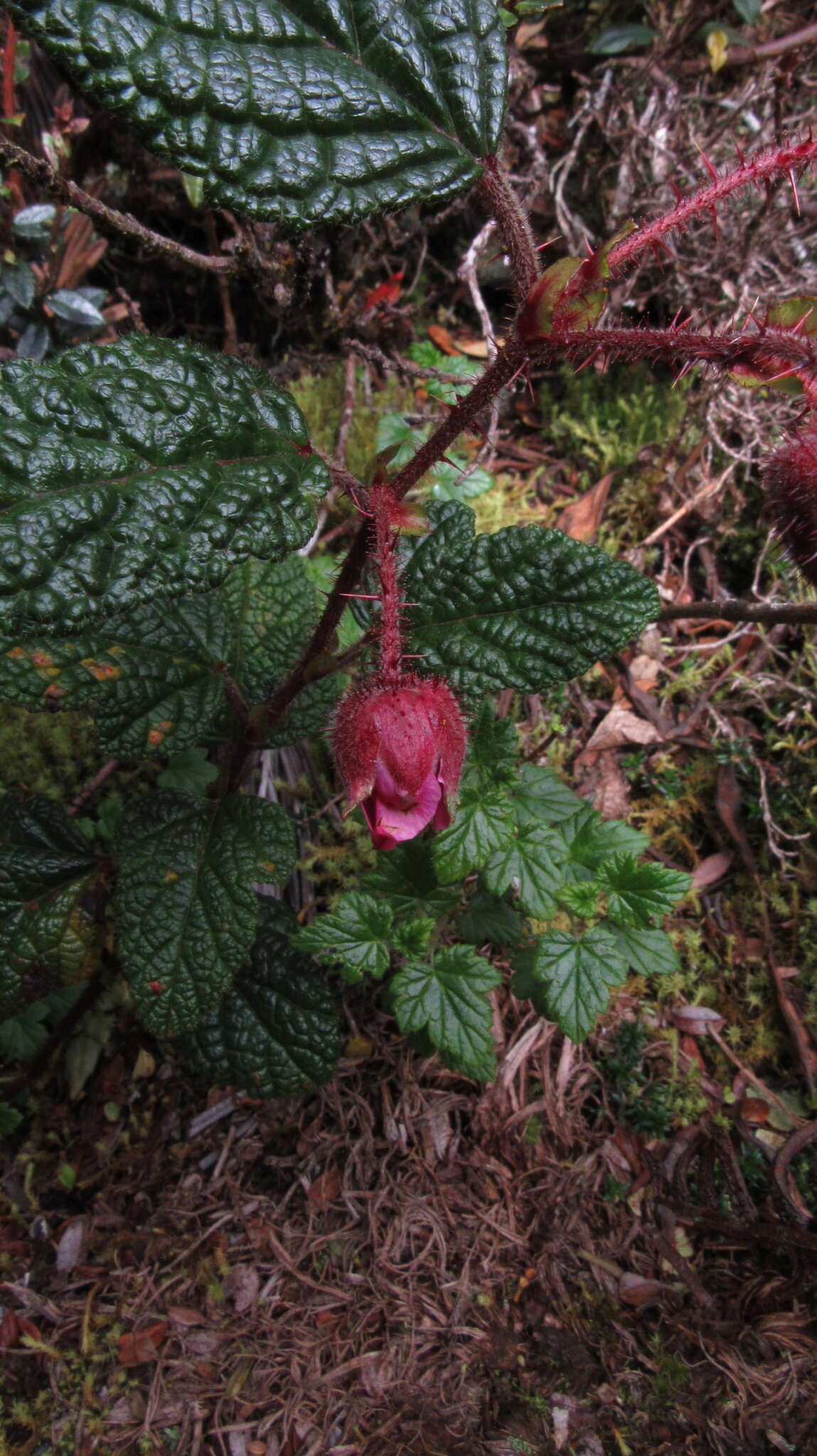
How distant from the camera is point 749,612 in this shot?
1.45 meters

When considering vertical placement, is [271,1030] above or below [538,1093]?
above

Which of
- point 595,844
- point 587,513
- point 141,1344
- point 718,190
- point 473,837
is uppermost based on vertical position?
point 718,190

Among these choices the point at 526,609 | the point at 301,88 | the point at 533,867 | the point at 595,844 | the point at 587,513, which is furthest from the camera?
the point at 587,513

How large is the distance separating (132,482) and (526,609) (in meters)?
0.55

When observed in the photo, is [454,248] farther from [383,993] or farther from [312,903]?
[383,993]

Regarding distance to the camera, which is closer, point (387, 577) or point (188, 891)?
point (387, 577)

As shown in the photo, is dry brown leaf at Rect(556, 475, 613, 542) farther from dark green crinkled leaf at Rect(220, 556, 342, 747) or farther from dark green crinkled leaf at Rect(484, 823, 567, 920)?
dark green crinkled leaf at Rect(484, 823, 567, 920)

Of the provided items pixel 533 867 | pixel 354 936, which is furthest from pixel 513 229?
pixel 354 936

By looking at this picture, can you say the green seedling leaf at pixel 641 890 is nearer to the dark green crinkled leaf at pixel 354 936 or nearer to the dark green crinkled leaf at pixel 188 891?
the dark green crinkled leaf at pixel 354 936

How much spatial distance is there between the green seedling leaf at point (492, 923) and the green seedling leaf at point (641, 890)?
0.19 m

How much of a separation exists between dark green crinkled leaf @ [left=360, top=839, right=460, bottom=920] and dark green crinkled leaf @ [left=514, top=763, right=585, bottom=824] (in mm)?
195

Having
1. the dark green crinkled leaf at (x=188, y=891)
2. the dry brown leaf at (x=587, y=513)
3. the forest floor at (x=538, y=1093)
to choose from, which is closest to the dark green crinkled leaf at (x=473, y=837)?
the dark green crinkled leaf at (x=188, y=891)

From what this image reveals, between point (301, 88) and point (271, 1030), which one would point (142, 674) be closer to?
point (271, 1030)

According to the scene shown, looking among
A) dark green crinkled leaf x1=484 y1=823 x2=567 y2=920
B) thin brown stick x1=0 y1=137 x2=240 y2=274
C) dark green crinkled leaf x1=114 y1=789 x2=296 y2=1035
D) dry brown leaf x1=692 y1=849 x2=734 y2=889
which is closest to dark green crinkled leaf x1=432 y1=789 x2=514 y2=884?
dark green crinkled leaf x1=484 y1=823 x2=567 y2=920
